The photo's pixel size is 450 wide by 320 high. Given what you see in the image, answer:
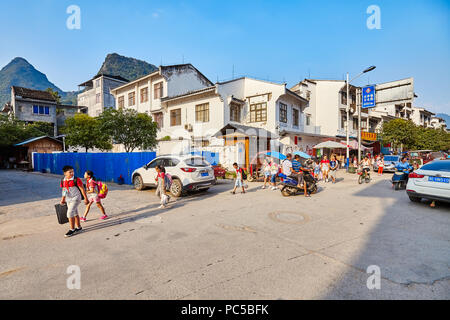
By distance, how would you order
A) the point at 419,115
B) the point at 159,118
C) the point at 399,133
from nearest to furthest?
the point at 159,118, the point at 399,133, the point at 419,115

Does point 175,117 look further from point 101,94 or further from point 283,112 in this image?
point 101,94

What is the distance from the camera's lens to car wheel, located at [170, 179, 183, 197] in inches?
350

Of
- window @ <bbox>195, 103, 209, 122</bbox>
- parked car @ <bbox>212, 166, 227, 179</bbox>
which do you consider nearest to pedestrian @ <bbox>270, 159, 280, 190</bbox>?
parked car @ <bbox>212, 166, 227, 179</bbox>

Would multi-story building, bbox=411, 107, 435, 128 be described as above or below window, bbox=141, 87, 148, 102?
above

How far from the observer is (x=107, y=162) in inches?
543

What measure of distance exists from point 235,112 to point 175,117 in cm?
655

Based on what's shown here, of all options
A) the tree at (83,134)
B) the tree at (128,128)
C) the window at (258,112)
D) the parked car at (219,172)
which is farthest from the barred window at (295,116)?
the tree at (83,134)

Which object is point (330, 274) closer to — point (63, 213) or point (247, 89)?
point (63, 213)

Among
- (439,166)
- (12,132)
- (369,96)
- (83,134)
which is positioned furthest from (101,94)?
(439,166)

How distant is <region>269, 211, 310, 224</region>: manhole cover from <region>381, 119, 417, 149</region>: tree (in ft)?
109

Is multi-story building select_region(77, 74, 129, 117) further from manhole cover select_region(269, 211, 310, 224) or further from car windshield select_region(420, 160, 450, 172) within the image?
car windshield select_region(420, 160, 450, 172)

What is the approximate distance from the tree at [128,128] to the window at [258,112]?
951 centimetres
